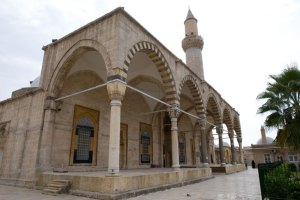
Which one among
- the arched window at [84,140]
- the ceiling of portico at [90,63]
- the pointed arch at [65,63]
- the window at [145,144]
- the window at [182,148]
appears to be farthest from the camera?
the window at [182,148]

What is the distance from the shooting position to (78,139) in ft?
33.5

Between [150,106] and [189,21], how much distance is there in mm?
Result: 9599

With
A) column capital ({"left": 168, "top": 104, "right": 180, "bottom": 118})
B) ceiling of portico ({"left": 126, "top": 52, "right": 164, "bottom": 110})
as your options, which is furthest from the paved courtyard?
ceiling of portico ({"left": 126, "top": 52, "right": 164, "bottom": 110})

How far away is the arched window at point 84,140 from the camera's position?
10109 mm

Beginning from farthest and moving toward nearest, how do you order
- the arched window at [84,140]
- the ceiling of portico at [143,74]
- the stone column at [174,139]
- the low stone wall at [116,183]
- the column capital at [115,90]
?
the ceiling of portico at [143,74] < the arched window at [84,140] < the stone column at [174,139] < the column capital at [115,90] < the low stone wall at [116,183]

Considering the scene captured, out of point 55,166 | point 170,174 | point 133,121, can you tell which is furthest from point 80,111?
point 170,174

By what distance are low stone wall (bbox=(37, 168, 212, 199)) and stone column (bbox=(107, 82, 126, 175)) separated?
34 centimetres

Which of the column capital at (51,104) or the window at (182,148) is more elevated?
the column capital at (51,104)

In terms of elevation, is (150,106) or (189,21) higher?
(189,21)

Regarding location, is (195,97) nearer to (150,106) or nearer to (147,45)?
(150,106)

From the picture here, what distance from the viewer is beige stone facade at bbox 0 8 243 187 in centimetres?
751

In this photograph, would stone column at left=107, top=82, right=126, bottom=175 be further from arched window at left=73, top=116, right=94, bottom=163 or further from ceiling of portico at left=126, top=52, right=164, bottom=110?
arched window at left=73, top=116, right=94, bottom=163

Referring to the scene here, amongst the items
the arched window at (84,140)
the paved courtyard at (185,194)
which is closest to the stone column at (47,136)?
the paved courtyard at (185,194)

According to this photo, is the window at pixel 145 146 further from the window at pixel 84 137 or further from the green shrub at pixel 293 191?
the green shrub at pixel 293 191
